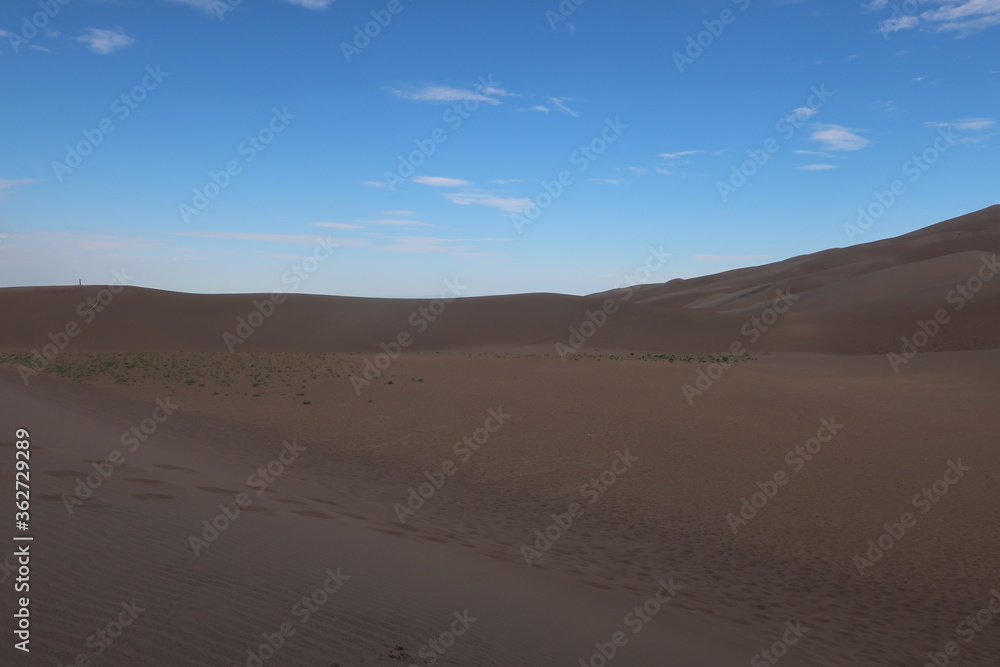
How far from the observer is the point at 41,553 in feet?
14.1

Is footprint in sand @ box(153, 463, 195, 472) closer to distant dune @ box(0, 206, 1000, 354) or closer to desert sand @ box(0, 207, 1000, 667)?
desert sand @ box(0, 207, 1000, 667)

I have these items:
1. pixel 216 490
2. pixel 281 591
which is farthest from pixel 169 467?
pixel 281 591

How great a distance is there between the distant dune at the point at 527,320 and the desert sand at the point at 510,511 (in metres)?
16.5

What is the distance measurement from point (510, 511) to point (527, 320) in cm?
4764

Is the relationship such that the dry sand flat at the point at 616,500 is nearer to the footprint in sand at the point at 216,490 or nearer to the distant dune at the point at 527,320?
the footprint in sand at the point at 216,490

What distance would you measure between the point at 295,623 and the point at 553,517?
601cm

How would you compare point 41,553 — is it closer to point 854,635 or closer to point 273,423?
point 854,635

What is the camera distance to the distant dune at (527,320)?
41.7 m

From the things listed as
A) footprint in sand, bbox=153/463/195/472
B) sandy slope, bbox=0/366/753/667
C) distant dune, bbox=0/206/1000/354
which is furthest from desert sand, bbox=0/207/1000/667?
distant dune, bbox=0/206/1000/354

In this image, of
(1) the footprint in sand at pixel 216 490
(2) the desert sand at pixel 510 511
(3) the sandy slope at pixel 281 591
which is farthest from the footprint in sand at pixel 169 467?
(1) the footprint in sand at pixel 216 490

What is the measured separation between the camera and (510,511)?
383 inches

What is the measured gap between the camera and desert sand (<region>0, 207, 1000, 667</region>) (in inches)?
167

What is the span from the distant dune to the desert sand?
1647 cm

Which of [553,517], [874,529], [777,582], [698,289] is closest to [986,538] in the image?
[874,529]
